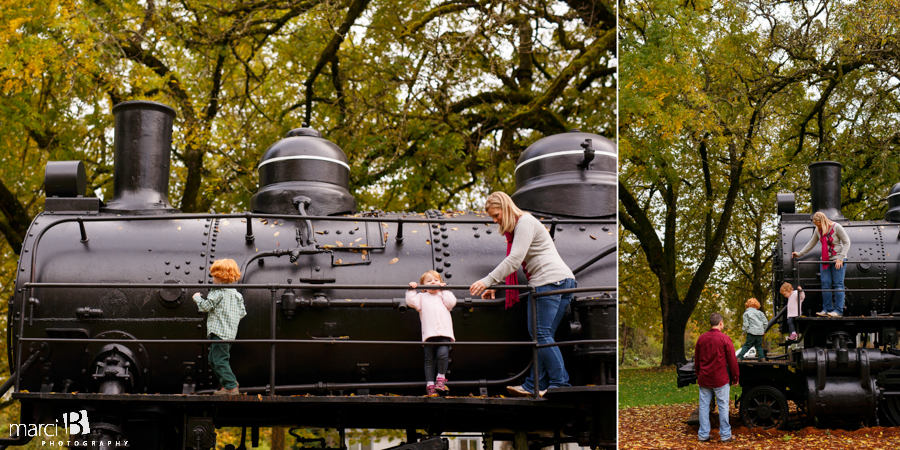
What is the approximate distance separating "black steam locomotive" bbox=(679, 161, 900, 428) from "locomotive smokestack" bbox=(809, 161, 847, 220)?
0.02 m

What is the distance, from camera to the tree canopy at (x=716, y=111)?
414cm

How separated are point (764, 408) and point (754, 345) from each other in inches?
28.0

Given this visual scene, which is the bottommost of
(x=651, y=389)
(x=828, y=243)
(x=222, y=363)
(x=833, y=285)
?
(x=651, y=389)

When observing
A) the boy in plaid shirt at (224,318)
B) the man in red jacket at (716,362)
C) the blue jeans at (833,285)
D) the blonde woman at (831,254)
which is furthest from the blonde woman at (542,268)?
the blue jeans at (833,285)

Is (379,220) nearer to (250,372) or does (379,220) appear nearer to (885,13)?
(250,372)

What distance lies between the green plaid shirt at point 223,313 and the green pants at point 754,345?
560cm

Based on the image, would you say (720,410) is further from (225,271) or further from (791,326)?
(225,271)

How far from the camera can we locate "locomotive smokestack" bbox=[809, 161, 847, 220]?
22.1 feet

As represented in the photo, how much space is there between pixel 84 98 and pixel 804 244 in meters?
11.2

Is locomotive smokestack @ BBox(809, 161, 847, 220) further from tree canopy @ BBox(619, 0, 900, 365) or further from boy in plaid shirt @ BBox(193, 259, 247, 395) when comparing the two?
boy in plaid shirt @ BBox(193, 259, 247, 395)

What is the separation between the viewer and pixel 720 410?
18.3 feet

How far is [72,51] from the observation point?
11.0 m

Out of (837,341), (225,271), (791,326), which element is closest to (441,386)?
(225,271)

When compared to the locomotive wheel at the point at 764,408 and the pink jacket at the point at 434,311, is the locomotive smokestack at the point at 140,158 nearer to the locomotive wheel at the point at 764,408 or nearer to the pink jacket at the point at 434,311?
the pink jacket at the point at 434,311
